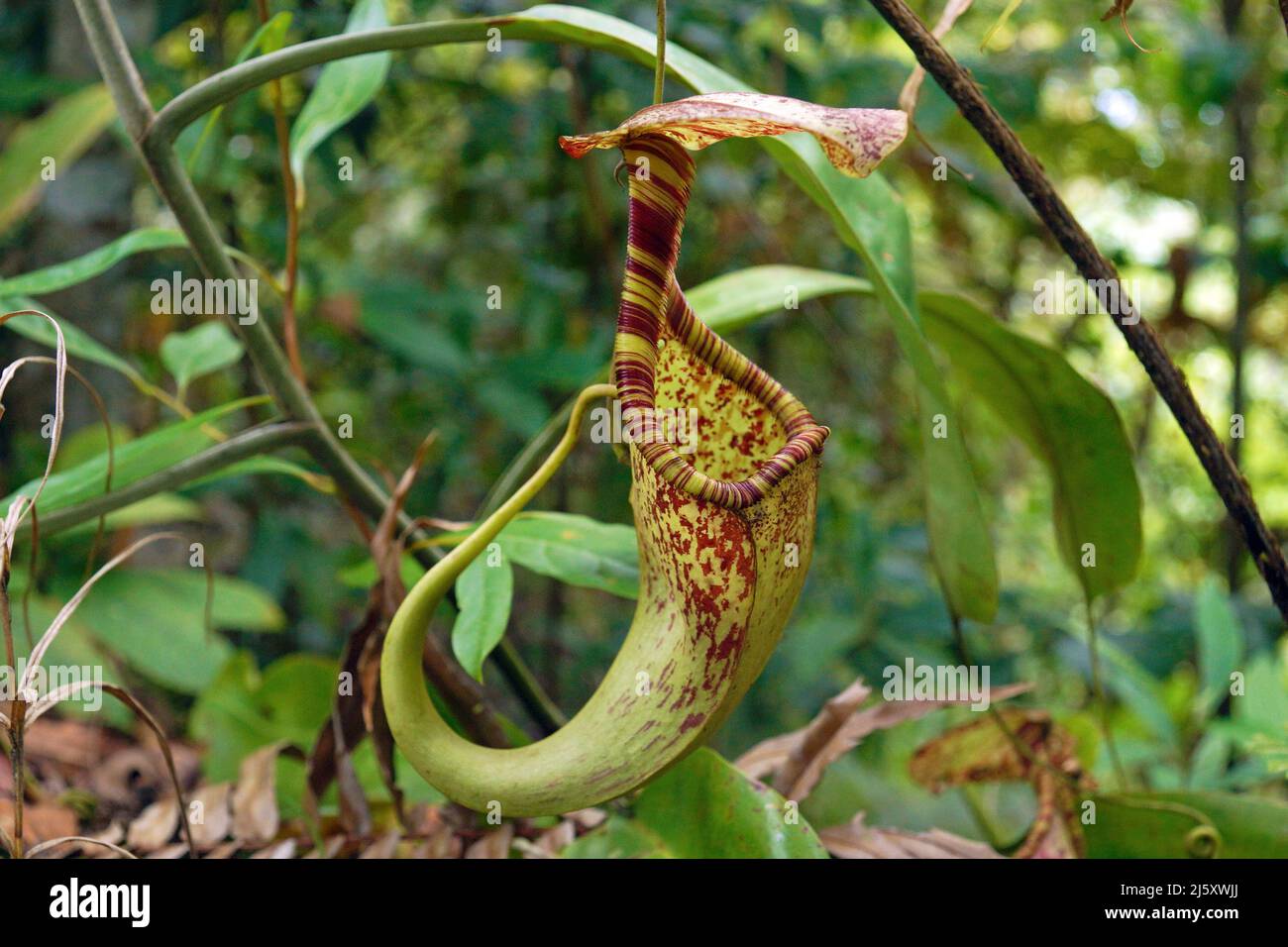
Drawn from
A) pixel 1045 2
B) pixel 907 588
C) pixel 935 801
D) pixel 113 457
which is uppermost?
pixel 1045 2

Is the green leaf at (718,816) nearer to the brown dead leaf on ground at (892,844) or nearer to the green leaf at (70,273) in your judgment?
the brown dead leaf on ground at (892,844)

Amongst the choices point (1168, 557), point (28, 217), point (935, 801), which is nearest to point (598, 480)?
point (935, 801)

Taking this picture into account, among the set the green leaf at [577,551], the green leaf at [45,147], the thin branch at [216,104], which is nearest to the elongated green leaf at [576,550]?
the green leaf at [577,551]

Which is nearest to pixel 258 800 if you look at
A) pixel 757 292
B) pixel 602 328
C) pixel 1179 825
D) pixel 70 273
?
pixel 70 273

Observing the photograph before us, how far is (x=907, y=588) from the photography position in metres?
1.50

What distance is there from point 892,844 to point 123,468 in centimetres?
63

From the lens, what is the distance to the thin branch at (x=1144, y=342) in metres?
0.52

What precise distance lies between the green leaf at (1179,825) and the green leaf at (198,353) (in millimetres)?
825

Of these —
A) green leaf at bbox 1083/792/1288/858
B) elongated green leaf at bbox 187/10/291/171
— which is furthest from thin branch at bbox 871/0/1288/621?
elongated green leaf at bbox 187/10/291/171

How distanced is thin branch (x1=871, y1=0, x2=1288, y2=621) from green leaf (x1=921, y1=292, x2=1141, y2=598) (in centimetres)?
17

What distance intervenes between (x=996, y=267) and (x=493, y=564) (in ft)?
9.00

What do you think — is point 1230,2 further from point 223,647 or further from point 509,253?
point 223,647

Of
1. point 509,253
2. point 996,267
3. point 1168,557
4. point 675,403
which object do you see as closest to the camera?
point 675,403

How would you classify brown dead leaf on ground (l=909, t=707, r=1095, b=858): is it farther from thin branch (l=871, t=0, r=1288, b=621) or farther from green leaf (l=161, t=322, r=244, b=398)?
green leaf (l=161, t=322, r=244, b=398)
